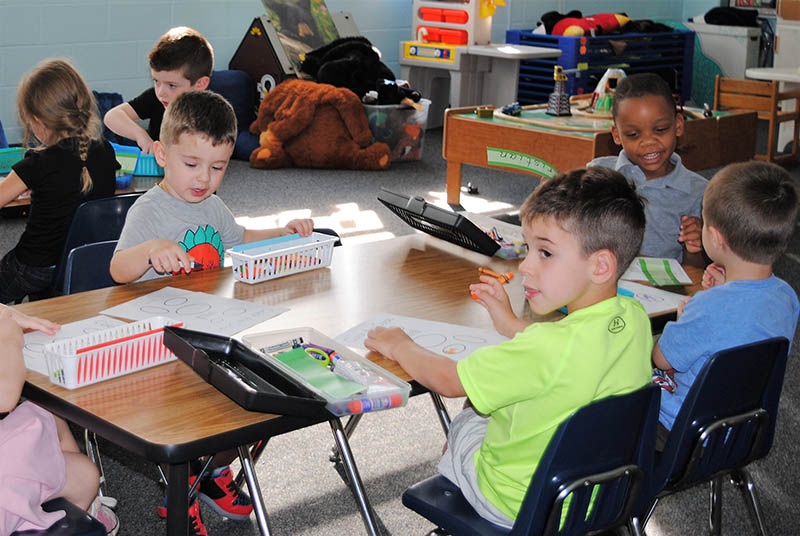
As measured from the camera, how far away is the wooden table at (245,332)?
123 cm

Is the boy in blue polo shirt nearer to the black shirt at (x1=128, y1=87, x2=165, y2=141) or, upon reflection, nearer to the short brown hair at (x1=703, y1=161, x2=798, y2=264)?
the short brown hair at (x1=703, y1=161, x2=798, y2=264)

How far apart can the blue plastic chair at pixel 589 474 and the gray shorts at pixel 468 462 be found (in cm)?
2

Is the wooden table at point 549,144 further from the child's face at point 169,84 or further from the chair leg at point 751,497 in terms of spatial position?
the chair leg at point 751,497

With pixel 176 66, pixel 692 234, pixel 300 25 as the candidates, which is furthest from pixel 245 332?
pixel 300 25

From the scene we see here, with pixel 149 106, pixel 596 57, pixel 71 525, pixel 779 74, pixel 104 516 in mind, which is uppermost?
pixel 596 57

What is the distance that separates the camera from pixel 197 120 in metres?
2.05

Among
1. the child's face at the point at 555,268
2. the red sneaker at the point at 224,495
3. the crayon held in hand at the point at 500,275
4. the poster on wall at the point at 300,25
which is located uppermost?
the poster on wall at the point at 300,25

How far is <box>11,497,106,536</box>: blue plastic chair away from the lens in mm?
1330

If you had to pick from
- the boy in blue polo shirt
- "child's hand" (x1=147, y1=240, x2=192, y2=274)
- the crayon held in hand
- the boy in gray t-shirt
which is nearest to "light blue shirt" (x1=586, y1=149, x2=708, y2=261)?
the boy in blue polo shirt

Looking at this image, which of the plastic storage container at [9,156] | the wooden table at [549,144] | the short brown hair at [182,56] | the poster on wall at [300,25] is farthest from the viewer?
the poster on wall at [300,25]

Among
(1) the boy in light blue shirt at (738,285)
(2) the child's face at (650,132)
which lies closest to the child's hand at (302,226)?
(1) the boy in light blue shirt at (738,285)

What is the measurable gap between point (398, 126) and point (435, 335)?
4.48m

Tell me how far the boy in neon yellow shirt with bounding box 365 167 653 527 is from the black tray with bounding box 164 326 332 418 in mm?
211

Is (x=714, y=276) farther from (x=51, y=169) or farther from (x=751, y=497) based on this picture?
(x=51, y=169)
